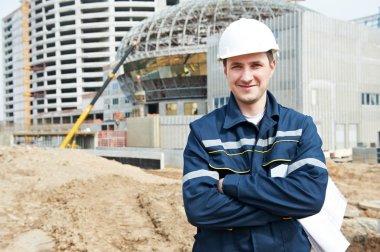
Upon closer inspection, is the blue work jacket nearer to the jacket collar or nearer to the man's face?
the jacket collar

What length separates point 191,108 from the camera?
40875mm

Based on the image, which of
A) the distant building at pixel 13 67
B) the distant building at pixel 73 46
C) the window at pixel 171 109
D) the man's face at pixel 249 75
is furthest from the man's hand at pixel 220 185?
the distant building at pixel 13 67

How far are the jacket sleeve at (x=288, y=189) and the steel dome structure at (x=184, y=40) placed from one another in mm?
36079

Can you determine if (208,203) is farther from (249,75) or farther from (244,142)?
(249,75)

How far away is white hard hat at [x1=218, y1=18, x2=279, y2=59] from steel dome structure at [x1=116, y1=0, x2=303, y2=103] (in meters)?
35.8

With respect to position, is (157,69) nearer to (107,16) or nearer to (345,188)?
(345,188)

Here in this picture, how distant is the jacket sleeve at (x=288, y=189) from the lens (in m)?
2.08

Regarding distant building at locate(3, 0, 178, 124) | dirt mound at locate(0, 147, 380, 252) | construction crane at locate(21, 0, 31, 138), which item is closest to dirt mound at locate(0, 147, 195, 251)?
dirt mound at locate(0, 147, 380, 252)

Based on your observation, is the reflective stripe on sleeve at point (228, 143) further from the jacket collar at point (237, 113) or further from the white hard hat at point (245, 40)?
the white hard hat at point (245, 40)

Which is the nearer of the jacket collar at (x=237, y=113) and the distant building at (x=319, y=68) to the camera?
the jacket collar at (x=237, y=113)

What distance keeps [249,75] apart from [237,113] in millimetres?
247

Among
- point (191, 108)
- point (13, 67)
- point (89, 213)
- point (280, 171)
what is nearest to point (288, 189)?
point (280, 171)

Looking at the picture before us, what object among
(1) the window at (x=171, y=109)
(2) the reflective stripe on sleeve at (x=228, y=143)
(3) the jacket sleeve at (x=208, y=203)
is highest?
(1) the window at (x=171, y=109)

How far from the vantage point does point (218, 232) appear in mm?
2219
